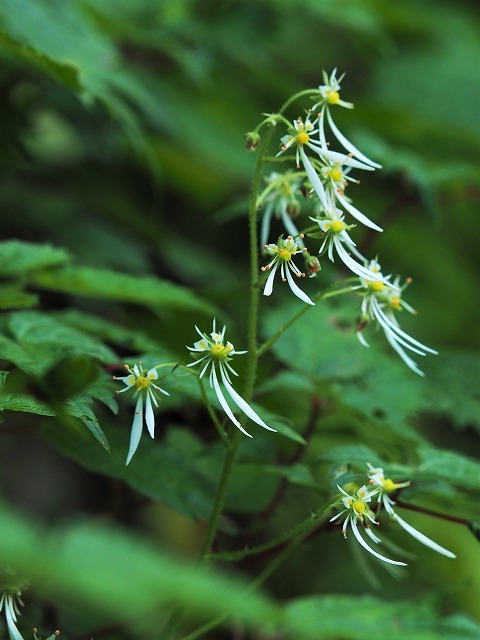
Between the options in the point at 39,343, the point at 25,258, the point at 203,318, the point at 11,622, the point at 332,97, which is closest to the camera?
the point at 11,622

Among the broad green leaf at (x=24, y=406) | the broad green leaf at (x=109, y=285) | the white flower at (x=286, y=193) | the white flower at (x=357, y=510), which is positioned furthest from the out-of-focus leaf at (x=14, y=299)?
the white flower at (x=357, y=510)

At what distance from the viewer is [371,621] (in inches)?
50.1

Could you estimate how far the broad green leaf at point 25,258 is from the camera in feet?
5.06

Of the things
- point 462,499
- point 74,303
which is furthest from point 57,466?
point 462,499

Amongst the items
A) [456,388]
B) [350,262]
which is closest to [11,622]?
[350,262]

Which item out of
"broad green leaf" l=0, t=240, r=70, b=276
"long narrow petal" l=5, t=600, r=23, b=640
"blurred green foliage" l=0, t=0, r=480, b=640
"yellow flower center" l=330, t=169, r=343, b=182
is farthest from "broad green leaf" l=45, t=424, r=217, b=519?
"yellow flower center" l=330, t=169, r=343, b=182

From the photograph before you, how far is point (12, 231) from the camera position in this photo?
2.44 metres

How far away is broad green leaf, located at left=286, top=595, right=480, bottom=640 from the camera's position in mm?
1228

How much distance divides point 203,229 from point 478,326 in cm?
134

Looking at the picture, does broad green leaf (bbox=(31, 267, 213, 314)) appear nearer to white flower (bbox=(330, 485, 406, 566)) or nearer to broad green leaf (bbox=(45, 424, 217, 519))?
broad green leaf (bbox=(45, 424, 217, 519))

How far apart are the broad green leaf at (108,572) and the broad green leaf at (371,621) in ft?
1.77

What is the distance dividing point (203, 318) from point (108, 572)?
1404 millimetres

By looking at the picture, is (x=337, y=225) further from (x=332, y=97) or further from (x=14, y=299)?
(x=14, y=299)

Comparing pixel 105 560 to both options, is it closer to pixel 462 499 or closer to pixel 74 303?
pixel 462 499
